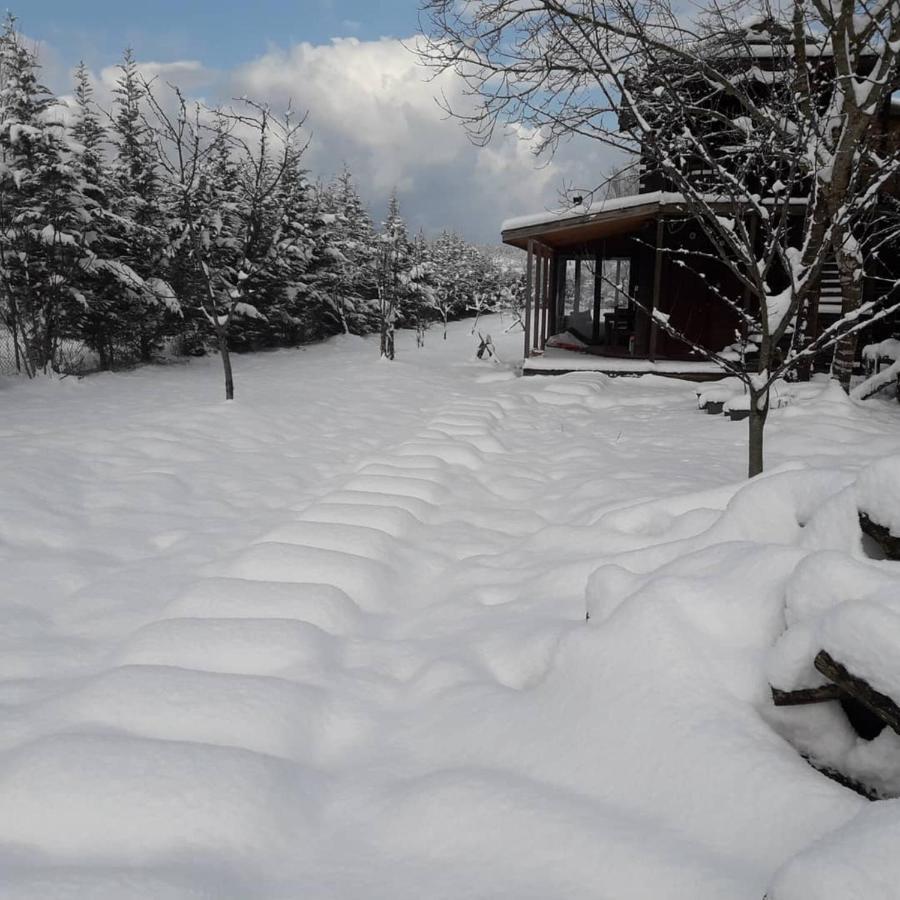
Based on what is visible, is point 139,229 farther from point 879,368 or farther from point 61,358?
point 879,368

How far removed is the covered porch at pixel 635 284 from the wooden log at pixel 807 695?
983 cm

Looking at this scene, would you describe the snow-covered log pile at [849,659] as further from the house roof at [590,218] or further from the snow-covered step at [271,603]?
the house roof at [590,218]

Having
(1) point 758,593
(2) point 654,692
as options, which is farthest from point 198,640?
(1) point 758,593

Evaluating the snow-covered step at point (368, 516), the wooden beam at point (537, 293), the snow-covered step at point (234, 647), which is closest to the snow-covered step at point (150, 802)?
the snow-covered step at point (234, 647)

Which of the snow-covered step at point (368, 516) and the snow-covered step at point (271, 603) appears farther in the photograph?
the snow-covered step at point (368, 516)

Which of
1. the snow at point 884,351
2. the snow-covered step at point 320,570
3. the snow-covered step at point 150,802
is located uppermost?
the snow at point 884,351

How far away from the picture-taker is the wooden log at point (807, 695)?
188 centimetres

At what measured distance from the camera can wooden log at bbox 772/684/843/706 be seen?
188 cm

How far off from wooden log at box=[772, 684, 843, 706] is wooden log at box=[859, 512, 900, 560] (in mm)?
624

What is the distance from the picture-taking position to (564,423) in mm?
8922

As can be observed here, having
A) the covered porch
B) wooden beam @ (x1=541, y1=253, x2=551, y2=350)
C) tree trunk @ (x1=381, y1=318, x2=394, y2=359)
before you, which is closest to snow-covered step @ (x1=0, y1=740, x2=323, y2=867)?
the covered porch

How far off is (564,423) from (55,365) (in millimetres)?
11488

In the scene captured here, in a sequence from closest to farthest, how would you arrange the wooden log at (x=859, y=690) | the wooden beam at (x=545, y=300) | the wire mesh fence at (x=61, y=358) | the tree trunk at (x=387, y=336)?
the wooden log at (x=859, y=690) → the wire mesh fence at (x=61, y=358) → the wooden beam at (x=545, y=300) → the tree trunk at (x=387, y=336)

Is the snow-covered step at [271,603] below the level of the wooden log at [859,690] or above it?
below
